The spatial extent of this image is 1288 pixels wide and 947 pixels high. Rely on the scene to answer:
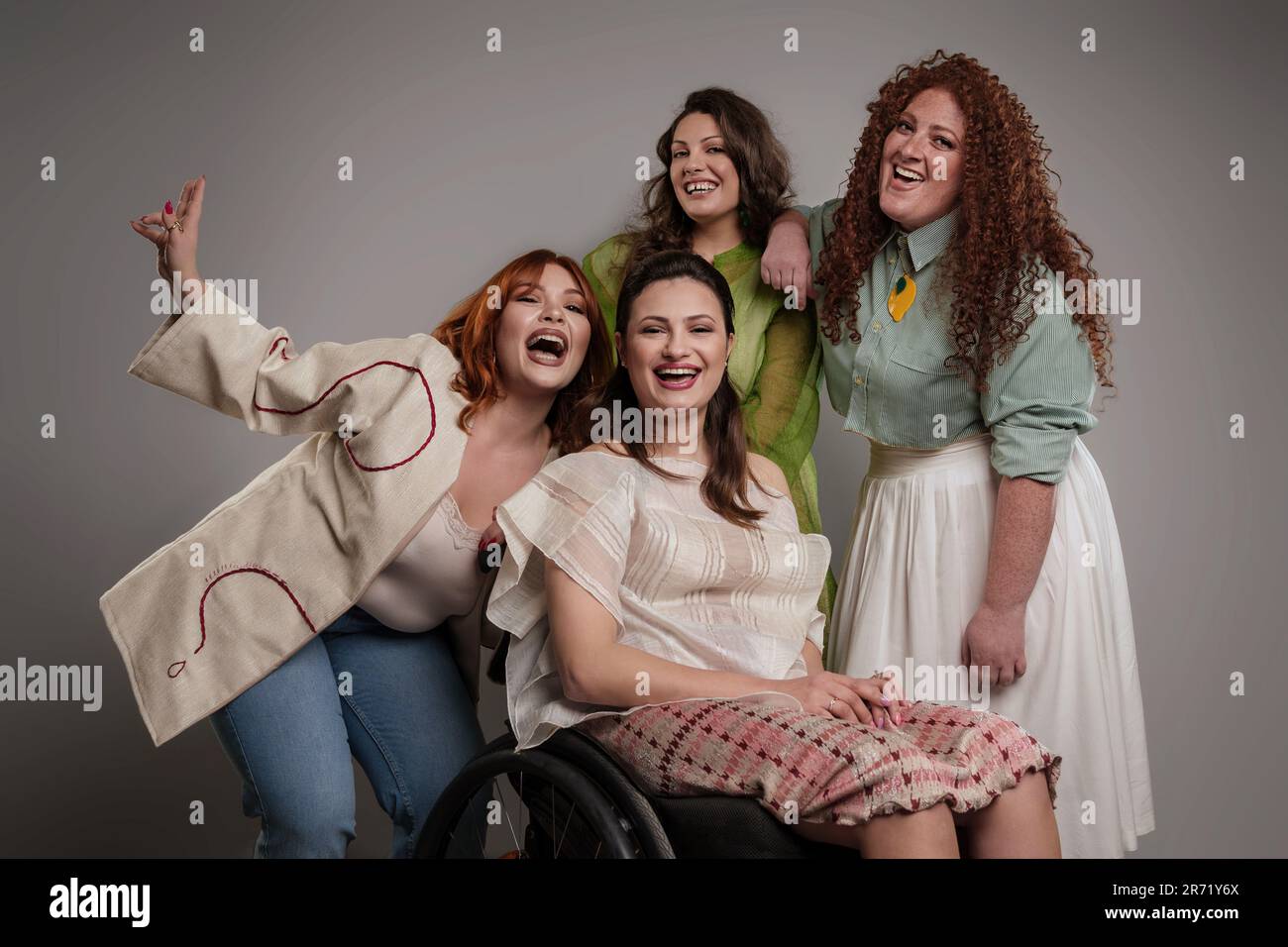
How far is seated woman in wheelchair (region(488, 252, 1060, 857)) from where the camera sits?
1.56 metres

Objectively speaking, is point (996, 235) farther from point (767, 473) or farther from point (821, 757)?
point (821, 757)

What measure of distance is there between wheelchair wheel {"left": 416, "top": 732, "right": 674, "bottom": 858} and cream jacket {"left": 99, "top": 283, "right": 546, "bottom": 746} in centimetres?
40

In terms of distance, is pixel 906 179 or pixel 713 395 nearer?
pixel 713 395

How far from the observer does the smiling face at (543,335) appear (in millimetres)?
2135

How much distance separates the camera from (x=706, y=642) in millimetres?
1838

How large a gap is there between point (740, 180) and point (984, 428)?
0.70m

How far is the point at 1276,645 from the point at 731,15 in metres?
2.17

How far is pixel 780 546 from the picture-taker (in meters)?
1.94

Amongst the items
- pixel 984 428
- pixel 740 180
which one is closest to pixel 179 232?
pixel 740 180

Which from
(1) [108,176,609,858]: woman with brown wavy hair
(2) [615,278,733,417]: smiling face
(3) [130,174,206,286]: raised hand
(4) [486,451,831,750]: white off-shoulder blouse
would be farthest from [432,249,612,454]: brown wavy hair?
(3) [130,174,206,286]: raised hand

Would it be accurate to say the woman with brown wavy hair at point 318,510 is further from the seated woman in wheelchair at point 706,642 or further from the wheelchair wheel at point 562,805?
the wheelchair wheel at point 562,805

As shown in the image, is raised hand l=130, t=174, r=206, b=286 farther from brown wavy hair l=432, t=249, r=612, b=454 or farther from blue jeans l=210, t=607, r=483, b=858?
blue jeans l=210, t=607, r=483, b=858

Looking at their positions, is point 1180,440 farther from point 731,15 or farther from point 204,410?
point 204,410

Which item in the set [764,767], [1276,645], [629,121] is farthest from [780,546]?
[1276,645]
